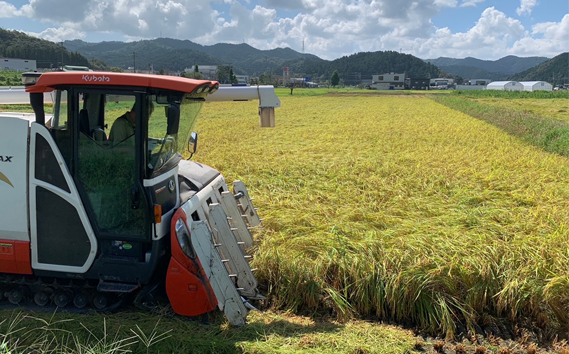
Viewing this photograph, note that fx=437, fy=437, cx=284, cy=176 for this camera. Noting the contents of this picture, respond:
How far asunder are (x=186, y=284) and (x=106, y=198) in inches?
43.0

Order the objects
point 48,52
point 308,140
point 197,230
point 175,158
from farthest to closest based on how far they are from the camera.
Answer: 1. point 308,140
2. point 48,52
3. point 175,158
4. point 197,230

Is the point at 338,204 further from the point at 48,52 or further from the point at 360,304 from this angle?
the point at 48,52

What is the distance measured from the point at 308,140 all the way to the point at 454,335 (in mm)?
11355

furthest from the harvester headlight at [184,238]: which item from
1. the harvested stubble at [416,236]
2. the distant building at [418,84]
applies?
the distant building at [418,84]

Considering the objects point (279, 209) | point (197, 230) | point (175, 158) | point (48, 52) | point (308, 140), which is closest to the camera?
point (197, 230)

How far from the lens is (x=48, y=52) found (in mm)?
7680

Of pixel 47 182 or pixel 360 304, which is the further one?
pixel 360 304

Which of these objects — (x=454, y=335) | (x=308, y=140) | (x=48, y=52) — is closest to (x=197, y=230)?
(x=454, y=335)

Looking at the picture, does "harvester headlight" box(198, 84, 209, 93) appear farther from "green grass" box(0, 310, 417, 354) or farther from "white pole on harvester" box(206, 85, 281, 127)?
"green grass" box(0, 310, 417, 354)

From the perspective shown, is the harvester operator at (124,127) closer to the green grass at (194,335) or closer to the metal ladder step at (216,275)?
the metal ladder step at (216,275)

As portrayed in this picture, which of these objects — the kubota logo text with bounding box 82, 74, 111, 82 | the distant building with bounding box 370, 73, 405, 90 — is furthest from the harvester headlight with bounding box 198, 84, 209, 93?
the distant building with bounding box 370, 73, 405, 90

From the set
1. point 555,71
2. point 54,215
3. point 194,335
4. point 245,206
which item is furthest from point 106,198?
point 555,71

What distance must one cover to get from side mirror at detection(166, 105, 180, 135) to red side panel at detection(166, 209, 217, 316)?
75 centimetres

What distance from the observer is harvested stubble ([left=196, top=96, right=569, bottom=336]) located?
430cm
